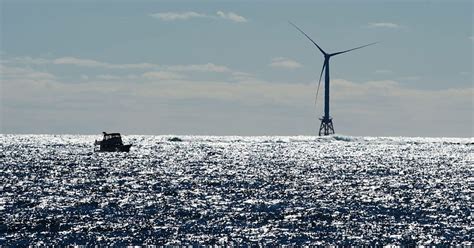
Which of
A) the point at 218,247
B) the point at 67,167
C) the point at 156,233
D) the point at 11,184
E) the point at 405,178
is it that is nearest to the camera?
the point at 218,247

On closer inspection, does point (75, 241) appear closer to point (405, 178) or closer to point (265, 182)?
point (265, 182)

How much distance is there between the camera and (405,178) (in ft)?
462

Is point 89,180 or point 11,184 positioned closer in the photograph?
point 11,184

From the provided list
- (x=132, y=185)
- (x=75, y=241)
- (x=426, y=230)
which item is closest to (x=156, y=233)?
(x=75, y=241)

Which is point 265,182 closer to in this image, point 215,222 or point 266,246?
point 215,222

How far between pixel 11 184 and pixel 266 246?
67.1 meters

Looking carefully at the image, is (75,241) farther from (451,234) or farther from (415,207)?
(415,207)

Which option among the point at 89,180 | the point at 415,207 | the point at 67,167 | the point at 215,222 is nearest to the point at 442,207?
the point at 415,207

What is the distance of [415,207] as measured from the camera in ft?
291

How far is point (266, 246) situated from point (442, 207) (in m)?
36.1

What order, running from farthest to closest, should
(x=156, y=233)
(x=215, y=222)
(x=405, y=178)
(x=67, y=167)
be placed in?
1. (x=67, y=167)
2. (x=405, y=178)
3. (x=215, y=222)
4. (x=156, y=233)

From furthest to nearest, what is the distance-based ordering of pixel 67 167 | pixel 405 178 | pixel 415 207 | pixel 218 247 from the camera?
pixel 67 167 → pixel 405 178 → pixel 415 207 → pixel 218 247

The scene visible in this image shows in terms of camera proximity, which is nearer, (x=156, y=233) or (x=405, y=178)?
(x=156, y=233)

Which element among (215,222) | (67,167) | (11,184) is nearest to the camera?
(215,222)
